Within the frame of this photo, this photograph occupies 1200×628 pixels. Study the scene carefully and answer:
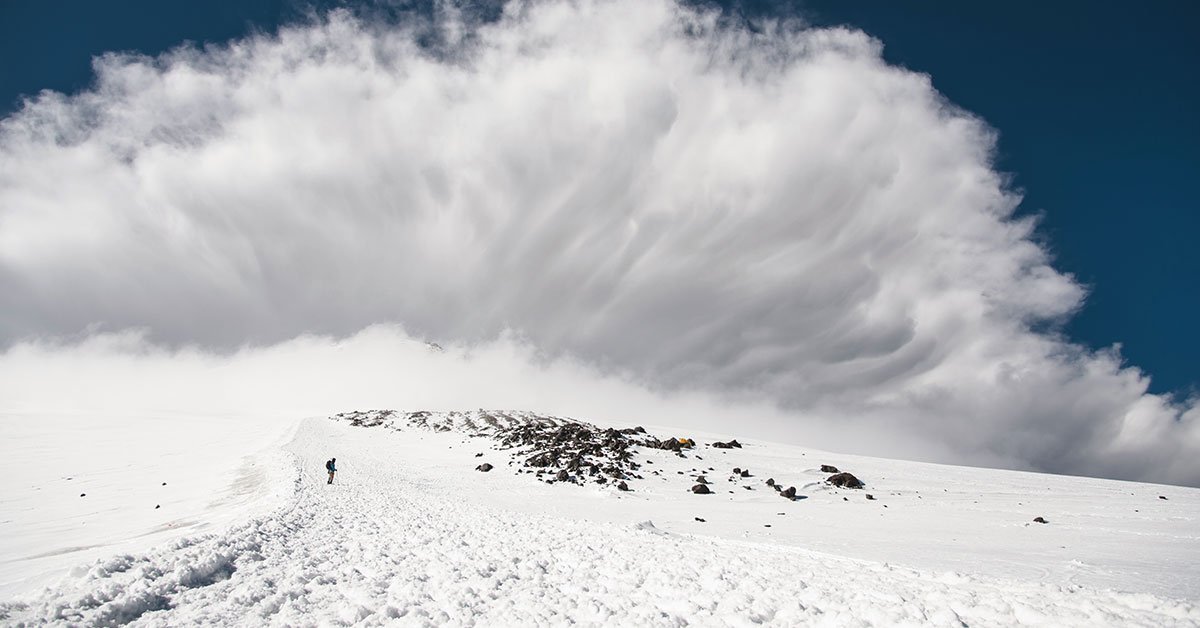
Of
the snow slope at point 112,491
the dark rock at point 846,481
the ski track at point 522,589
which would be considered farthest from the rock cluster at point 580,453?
the ski track at point 522,589

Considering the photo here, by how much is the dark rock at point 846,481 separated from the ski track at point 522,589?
19.2m

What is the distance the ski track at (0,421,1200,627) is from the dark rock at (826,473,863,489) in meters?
19.2

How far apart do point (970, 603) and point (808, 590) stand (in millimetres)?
2837

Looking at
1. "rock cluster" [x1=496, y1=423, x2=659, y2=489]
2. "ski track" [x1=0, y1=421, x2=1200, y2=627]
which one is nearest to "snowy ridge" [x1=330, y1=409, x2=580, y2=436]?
"rock cluster" [x1=496, y1=423, x2=659, y2=489]

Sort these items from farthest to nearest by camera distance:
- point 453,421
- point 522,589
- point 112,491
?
point 453,421
point 112,491
point 522,589

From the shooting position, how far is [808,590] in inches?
411

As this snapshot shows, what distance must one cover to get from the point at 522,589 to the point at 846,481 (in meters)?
27.7

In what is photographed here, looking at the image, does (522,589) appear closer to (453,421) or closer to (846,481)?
(846,481)

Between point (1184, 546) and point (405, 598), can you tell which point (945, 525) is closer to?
point (1184, 546)

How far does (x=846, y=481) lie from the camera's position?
31609 mm

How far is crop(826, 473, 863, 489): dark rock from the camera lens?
31.4 metres

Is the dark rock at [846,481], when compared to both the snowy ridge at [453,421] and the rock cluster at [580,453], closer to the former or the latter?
the rock cluster at [580,453]

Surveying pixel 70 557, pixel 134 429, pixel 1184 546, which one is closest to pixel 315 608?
pixel 70 557

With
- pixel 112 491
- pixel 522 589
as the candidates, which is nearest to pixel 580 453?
pixel 112 491
